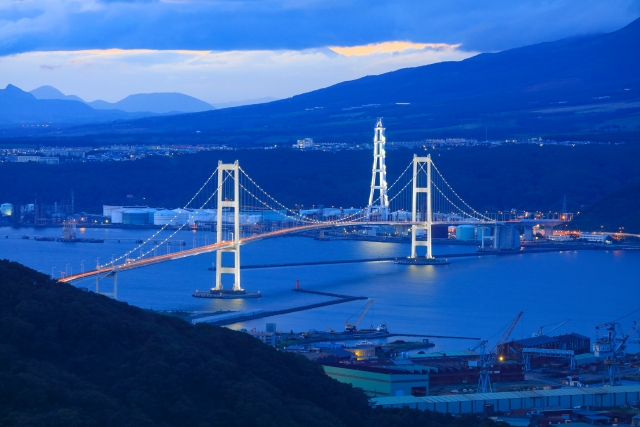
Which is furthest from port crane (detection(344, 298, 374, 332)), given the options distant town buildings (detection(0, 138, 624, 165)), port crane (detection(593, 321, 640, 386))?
distant town buildings (detection(0, 138, 624, 165))

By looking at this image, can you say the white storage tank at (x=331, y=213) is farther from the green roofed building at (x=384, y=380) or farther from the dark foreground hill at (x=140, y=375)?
the dark foreground hill at (x=140, y=375)

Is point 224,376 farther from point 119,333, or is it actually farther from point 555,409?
point 555,409

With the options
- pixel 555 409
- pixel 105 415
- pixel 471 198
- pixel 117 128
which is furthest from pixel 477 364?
pixel 117 128

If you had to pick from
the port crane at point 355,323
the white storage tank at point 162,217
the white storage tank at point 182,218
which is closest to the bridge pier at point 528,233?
the white storage tank at point 182,218

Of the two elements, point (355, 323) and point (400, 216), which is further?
point (400, 216)

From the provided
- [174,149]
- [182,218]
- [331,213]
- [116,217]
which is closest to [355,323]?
[182,218]

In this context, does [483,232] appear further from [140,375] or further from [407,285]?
[140,375]
